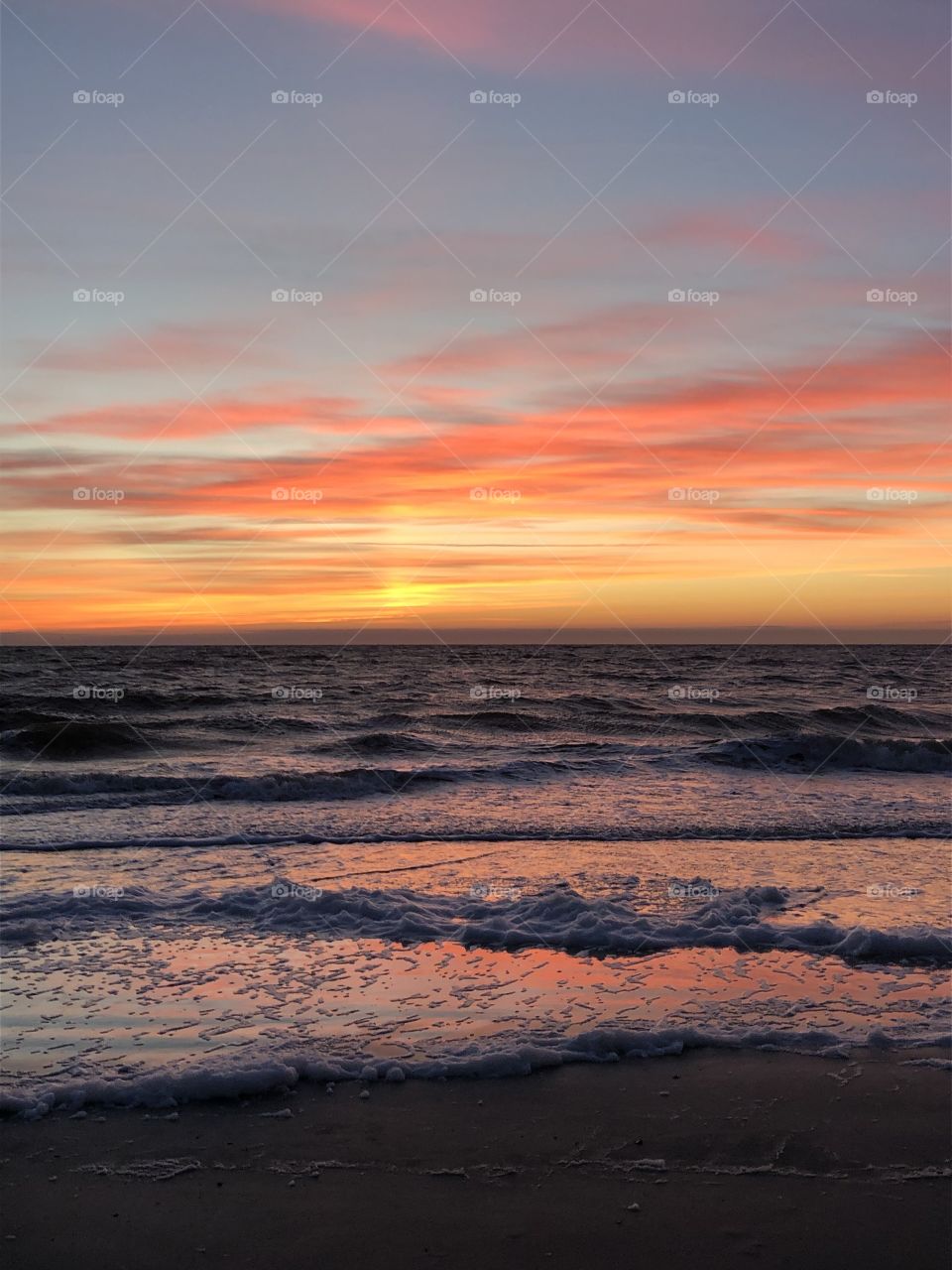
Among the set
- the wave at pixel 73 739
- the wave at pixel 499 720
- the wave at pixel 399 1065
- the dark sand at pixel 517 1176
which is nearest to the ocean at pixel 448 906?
the wave at pixel 399 1065

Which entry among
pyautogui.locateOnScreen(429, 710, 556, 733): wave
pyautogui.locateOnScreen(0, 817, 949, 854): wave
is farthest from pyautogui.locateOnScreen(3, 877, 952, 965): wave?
pyautogui.locateOnScreen(429, 710, 556, 733): wave

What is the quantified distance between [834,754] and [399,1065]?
2270cm

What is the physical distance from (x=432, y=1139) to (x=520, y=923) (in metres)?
4.32

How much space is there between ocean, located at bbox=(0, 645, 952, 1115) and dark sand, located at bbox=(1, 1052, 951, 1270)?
41 cm

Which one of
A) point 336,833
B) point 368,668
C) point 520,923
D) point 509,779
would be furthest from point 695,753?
point 368,668

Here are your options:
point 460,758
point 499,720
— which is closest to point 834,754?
point 460,758

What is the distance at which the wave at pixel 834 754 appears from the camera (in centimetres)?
2573

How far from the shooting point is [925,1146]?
540cm

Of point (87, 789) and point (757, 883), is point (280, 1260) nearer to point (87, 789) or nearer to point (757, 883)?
point (757, 883)

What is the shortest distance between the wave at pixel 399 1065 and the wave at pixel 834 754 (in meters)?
18.9

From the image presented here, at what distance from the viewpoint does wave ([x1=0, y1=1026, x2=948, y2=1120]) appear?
19.5 ft

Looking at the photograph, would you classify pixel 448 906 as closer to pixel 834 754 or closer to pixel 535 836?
pixel 535 836

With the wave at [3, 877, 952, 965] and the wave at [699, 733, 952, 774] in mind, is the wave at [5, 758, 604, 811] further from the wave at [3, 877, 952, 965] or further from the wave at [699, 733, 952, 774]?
the wave at [3, 877, 952, 965]

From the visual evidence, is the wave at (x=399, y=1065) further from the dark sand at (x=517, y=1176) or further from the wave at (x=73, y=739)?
the wave at (x=73, y=739)
